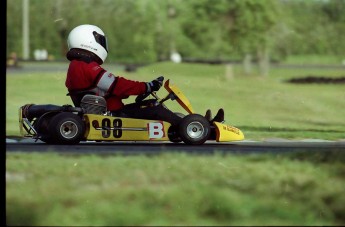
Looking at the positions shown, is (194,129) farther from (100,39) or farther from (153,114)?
(100,39)

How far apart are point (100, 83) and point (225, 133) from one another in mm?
1914

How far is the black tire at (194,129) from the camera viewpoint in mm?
11266

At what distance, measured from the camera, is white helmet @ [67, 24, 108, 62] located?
11336 millimetres

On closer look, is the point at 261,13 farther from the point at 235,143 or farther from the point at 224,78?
the point at 235,143

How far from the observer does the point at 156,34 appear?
44125 millimetres

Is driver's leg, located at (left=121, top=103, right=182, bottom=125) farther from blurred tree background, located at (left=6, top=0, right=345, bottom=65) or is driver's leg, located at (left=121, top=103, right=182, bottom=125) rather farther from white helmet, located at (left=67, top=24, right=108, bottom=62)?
blurred tree background, located at (left=6, top=0, right=345, bottom=65)

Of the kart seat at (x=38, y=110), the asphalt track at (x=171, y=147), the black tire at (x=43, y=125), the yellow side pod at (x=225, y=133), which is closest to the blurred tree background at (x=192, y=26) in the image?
the asphalt track at (x=171, y=147)

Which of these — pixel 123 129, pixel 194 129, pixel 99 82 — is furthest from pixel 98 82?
pixel 194 129

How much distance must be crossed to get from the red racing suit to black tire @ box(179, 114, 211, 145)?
0.74 m

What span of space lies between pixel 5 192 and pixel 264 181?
2.59m

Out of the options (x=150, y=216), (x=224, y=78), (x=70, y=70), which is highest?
(x=224, y=78)

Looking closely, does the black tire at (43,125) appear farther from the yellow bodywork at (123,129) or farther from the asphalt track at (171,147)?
the yellow bodywork at (123,129)

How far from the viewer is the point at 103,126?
11.2 metres
